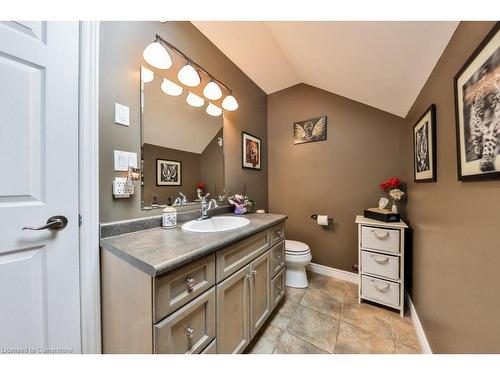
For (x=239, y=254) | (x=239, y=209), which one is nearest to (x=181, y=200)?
(x=239, y=209)

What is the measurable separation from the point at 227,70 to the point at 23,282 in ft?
6.80

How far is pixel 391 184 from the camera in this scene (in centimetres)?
168

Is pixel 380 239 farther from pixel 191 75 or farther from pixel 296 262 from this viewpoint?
pixel 191 75

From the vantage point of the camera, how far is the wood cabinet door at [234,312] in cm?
88

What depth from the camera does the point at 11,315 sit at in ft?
2.25

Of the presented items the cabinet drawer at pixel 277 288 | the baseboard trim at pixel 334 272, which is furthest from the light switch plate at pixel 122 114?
the baseboard trim at pixel 334 272

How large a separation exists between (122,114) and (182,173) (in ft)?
1.75

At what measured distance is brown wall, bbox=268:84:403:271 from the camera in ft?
6.00

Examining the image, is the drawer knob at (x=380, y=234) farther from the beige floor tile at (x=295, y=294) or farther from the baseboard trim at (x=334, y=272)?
the beige floor tile at (x=295, y=294)

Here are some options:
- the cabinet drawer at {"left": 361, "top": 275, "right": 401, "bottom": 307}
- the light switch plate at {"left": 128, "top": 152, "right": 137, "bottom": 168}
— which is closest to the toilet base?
the cabinet drawer at {"left": 361, "top": 275, "right": 401, "bottom": 307}
